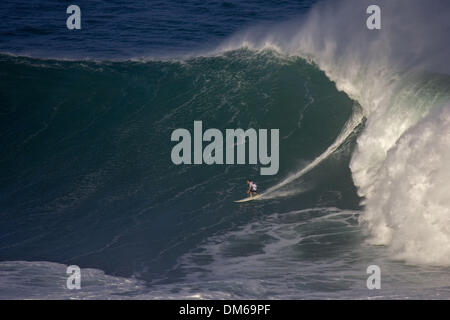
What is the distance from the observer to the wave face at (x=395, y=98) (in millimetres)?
11664

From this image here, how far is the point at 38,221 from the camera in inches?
535

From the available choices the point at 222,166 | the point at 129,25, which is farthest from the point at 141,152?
the point at 129,25

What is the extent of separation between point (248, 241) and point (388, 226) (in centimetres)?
236

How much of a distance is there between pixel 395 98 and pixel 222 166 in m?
3.94

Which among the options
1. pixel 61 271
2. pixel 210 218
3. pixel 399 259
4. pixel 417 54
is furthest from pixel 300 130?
pixel 61 271

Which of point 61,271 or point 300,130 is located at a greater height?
point 300,130

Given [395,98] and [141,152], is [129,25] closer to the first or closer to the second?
[141,152]

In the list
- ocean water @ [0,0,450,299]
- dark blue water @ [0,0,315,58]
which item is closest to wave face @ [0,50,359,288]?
ocean water @ [0,0,450,299]

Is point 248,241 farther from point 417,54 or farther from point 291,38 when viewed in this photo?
point 291,38

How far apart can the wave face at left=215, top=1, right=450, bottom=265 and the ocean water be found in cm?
4

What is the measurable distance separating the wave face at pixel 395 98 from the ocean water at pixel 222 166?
0.04 m

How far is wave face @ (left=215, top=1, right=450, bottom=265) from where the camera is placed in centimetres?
1166

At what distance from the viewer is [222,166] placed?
15.9m

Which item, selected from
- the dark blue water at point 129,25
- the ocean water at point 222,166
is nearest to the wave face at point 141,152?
the ocean water at point 222,166
